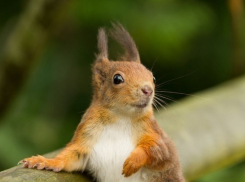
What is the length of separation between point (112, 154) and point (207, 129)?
106cm

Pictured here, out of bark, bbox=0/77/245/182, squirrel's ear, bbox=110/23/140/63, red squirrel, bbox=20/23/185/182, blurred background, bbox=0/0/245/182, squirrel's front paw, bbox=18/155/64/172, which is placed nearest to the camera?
squirrel's front paw, bbox=18/155/64/172

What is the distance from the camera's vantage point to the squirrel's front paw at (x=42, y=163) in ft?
8.21

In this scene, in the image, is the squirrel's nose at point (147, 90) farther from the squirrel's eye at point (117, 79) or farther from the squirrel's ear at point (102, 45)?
the squirrel's ear at point (102, 45)

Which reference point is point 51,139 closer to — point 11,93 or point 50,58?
point 50,58

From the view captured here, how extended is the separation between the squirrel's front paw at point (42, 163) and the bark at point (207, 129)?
31.9 inches

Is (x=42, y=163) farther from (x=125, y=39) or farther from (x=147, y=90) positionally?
(x=125, y=39)

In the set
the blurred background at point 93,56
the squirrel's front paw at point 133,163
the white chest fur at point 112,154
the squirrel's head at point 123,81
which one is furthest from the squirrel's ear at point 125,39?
the blurred background at point 93,56

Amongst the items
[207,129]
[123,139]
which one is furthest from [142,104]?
[207,129]

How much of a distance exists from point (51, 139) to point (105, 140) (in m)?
2.79

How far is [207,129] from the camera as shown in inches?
142

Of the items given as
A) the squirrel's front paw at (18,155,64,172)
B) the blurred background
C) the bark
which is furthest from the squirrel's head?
A: the blurred background

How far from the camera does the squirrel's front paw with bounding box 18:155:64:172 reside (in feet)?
8.21

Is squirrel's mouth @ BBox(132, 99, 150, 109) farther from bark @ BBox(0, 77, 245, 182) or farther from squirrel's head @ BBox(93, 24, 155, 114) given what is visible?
bark @ BBox(0, 77, 245, 182)

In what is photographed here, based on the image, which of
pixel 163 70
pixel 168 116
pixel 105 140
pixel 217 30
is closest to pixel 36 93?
pixel 163 70
